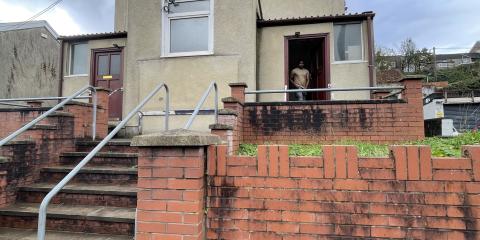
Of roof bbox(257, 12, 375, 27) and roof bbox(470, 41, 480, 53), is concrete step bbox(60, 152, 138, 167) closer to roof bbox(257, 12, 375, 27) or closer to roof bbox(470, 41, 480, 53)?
roof bbox(257, 12, 375, 27)

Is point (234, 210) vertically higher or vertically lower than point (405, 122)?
lower

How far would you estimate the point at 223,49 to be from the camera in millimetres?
6828

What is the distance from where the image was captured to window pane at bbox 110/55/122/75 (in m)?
8.64

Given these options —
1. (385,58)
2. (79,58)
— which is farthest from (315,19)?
(385,58)

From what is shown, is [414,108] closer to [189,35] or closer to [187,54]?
[187,54]

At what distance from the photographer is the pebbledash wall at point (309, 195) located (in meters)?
2.05

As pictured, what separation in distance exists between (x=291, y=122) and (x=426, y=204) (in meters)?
3.40

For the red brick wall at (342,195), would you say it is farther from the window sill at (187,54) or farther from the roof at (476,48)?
the roof at (476,48)

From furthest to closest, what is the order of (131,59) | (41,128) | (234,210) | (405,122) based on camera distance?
(131,59)
(405,122)
(41,128)
(234,210)

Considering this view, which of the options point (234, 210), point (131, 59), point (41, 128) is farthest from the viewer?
point (131, 59)

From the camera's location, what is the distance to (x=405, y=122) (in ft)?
17.0

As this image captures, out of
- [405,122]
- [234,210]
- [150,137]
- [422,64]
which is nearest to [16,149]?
[150,137]

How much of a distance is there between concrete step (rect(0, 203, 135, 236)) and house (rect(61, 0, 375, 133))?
3.40 metres

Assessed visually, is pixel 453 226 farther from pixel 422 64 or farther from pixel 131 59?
pixel 422 64
